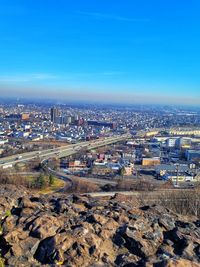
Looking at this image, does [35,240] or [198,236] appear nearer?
[35,240]

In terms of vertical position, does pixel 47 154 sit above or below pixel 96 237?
below

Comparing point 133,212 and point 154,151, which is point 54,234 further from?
point 154,151

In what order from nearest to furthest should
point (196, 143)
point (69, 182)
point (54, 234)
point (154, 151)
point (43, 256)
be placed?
1. point (43, 256)
2. point (54, 234)
3. point (69, 182)
4. point (154, 151)
5. point (196, 143)

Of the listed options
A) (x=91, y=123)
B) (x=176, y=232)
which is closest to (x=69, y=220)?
(x=176, y=232)

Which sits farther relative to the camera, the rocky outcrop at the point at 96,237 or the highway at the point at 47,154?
the highway at the point at 47,154

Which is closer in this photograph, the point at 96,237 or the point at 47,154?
the point at 96,237

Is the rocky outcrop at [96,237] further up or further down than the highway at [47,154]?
further up

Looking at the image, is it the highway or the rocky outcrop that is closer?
the rocky outcrop

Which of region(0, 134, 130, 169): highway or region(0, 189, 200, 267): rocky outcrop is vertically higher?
region(0, 189, 200, 267): rocky outcrop
